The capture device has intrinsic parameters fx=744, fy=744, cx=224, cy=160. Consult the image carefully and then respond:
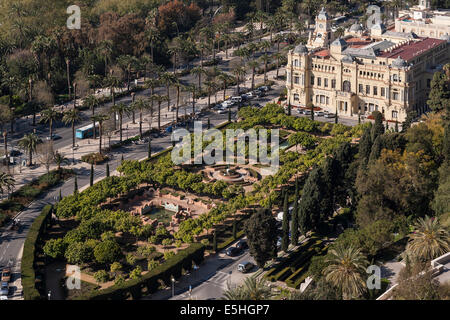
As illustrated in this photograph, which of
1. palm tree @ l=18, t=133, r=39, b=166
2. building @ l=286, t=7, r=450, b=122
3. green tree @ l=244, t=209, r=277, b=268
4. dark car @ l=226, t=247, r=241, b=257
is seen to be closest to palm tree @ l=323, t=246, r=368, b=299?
green tree @ l=244, t=209, r=277, b=268

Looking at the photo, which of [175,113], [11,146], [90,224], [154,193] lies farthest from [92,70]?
[90,224]

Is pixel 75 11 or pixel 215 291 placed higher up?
pixel 75 11

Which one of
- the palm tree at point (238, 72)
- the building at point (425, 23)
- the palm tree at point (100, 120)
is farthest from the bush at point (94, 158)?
the building at point (425, 23)

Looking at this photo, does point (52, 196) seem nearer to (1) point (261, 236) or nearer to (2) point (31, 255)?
(2) point (31, 255)

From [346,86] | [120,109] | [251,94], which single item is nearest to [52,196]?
[120,109]

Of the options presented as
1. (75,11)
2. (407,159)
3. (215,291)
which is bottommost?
(215,291)

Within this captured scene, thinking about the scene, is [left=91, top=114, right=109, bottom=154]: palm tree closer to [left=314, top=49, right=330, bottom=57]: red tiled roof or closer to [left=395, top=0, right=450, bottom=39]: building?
[left=314, top=49, right=330, bottom=57]: red tiled roof

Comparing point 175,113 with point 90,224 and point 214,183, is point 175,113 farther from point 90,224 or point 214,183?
point 90,224
